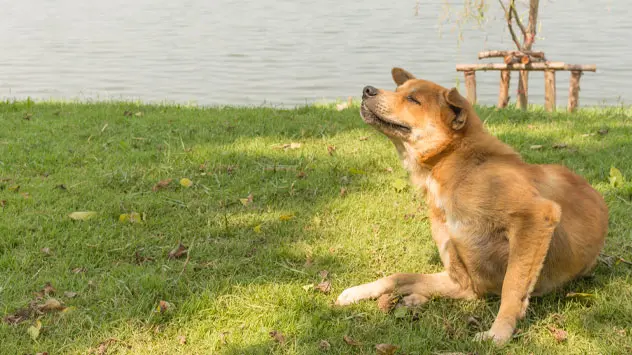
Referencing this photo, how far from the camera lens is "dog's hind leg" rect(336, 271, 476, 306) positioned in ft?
15.4

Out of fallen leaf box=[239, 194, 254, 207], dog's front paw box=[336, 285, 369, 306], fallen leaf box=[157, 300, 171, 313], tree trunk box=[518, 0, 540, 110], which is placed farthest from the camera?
tree trunk box=[518, 0, 540, 110]

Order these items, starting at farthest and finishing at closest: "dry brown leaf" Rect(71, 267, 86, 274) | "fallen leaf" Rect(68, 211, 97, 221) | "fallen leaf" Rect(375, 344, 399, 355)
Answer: "fallen leaf" Rect(68, 211, 97, 221), "dry brown leaf" Rect(71, 267, 86, 274), "fallen leaf" Rect(375, 344, 399, 355)

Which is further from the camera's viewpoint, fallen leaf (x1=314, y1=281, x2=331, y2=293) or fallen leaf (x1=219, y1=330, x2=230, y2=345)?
fallen leaf (x1=314, y1=281, x2=331, y2=293)

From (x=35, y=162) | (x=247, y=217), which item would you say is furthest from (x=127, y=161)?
(x=247, y=217)

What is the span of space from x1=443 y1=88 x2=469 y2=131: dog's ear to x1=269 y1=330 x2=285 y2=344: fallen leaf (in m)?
1.76

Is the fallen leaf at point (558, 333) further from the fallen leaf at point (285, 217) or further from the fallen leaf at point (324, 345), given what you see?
the fallen leaf at point (285, 217)

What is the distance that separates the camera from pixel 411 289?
15.7 ft

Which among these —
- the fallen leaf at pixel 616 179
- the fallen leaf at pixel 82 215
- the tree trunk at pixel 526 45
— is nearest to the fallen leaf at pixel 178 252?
the fallen leaf at pixel 82 215

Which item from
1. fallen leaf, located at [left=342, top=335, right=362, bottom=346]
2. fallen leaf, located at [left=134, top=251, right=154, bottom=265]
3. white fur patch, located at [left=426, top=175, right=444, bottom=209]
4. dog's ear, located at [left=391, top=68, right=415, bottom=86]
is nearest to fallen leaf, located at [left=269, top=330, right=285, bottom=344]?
fallen leaf, located at [left=342, top=335, right=362, bottom=346]

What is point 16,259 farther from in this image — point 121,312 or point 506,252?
point 506,252

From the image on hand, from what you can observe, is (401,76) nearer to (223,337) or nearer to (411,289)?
(411,289)

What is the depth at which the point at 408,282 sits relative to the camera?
4828 millimetres

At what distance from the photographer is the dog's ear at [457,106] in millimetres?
4488

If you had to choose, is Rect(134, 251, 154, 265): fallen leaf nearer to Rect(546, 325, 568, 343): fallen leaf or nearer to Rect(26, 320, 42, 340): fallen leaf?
Rect(26, 320, 42, 340): fallen leaf
